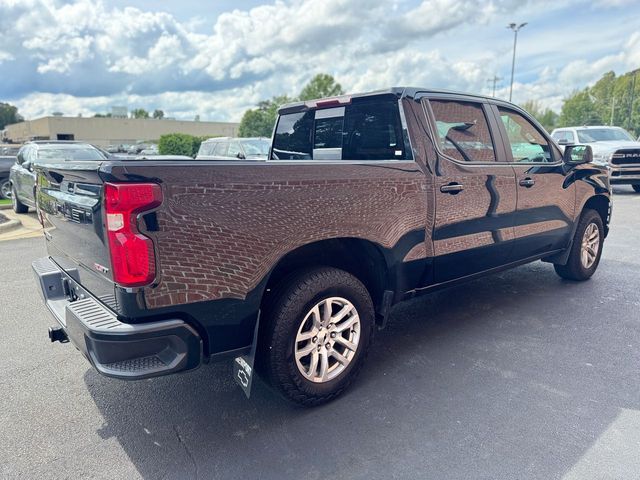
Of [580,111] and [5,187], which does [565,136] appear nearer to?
[5,187]

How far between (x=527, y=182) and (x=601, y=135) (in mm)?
12948

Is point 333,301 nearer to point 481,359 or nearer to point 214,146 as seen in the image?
point 481,359

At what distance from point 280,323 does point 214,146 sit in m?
12.3

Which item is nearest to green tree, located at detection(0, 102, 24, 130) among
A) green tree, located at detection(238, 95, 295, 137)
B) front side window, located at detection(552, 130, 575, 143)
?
green tree, located at detection(238, 95, 295, 137)

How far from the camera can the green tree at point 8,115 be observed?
99500mm

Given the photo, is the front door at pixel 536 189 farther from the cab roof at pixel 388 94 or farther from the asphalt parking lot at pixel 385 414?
the asphalt parking lot at pixel 385 414

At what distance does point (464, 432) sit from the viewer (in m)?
2.69

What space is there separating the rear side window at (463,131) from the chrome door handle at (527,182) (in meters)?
0.43

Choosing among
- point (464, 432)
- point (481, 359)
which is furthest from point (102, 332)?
point (481, 359)

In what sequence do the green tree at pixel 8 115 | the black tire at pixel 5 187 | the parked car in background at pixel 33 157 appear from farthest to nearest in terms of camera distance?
the green tree at pixel 8 115 → the black tire at pixel 5 187 → the parked car in background at pixel 33 157

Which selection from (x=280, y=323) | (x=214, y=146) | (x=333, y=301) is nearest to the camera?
(x=280, y=323)

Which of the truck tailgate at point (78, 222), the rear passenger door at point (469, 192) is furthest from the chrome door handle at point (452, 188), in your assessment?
the truck tailgate at point (78, 222)

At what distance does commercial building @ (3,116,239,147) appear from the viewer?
69938 millimetres

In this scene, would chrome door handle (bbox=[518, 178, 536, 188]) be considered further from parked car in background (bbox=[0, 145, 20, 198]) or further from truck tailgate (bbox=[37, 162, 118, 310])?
parked car in background (bbox=[0, 145, 20, 198])
